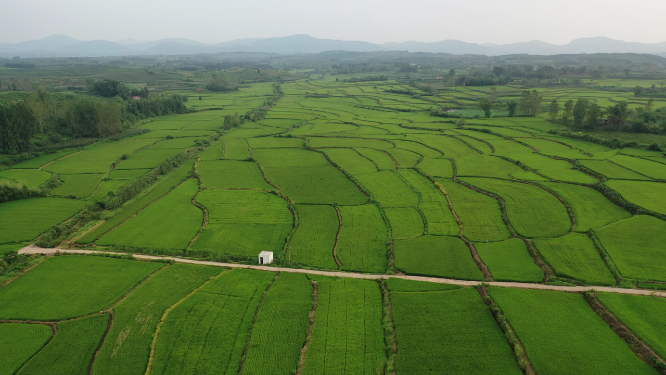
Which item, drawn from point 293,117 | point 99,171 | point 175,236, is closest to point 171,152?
point 99,171

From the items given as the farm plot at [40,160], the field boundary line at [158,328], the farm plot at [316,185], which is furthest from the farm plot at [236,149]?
the field boundary line at [158,328]

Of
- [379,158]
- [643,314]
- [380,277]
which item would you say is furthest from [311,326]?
[379,158]

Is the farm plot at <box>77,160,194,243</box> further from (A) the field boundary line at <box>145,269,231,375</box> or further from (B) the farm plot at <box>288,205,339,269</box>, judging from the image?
(B) the farm plot at <box>288,205,339,269</box>

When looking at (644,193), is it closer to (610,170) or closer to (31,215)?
(610,170)

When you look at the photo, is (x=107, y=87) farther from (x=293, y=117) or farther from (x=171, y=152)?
(x=171, y=152)

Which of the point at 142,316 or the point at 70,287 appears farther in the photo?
the point at 70,287

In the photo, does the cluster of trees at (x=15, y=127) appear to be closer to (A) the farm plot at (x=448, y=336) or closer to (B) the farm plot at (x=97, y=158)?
(B) the farm plot at (x=97, y=158)
